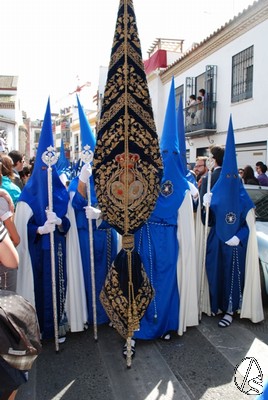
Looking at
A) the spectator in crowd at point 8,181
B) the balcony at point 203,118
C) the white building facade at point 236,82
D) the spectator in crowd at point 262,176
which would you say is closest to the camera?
the spectator in crowd at point 8,181

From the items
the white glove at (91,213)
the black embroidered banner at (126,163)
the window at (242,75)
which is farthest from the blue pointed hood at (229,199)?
the window at (242,75)

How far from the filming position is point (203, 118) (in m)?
14.5

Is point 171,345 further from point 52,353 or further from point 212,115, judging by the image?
point 212,115

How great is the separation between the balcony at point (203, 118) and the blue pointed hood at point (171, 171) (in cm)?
1148

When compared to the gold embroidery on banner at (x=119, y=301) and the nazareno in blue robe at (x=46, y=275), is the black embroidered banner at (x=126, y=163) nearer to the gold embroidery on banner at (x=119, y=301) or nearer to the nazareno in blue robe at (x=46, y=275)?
the gold embroidery on banner at (x=119, y=301)

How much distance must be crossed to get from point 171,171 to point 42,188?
4.15 ft

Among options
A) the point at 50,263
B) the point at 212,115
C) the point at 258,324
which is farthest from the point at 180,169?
the point at 212,115

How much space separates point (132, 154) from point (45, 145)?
886 millimetres

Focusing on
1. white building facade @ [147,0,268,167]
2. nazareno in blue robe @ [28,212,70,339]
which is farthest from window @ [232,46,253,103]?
nazareno in blue robe @ [28,212,70,339]

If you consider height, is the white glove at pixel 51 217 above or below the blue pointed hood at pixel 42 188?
below

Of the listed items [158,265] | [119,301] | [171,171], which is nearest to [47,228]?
[119,301]

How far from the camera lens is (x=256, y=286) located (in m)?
4.00

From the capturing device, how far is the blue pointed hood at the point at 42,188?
326 centimetres

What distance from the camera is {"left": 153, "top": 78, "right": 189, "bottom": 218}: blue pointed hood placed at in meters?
3.43
